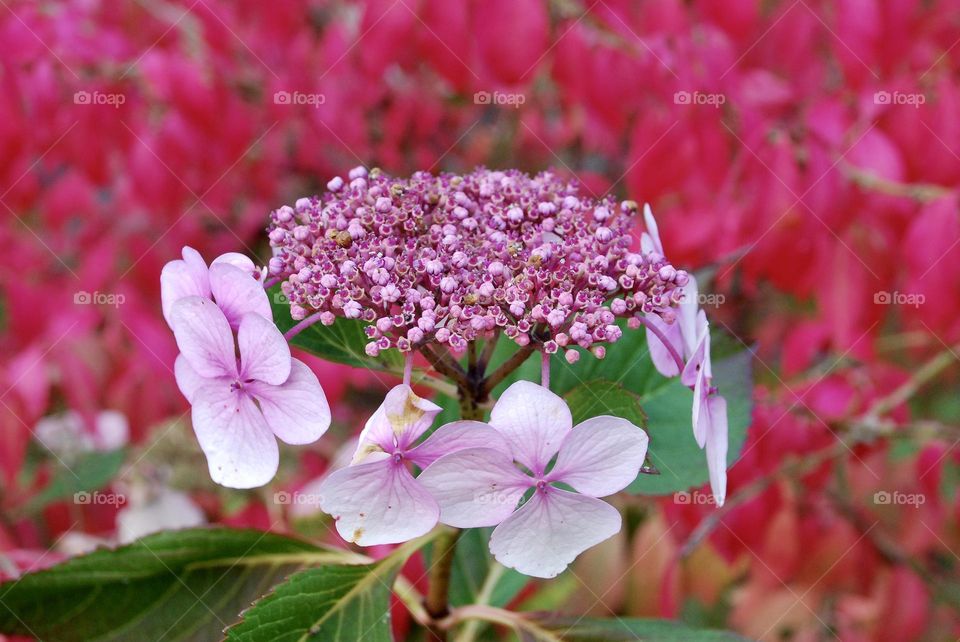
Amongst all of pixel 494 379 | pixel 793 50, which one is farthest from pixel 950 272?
pixel 494 379

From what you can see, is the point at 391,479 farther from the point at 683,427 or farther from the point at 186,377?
the point at 683,427

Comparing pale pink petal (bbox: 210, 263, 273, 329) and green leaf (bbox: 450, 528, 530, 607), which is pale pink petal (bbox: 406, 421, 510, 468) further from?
green leaf (bbox: 450, 528, 530, 607)

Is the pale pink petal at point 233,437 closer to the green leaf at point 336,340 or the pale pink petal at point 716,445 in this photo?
the green leaf at point 336,340

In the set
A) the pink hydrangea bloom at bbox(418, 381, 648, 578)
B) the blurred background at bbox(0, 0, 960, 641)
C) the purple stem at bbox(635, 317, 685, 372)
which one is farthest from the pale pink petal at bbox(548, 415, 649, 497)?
the blurred background at bbox(0, 0, 960, 641)

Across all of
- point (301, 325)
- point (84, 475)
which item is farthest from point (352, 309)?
point (84, 475)

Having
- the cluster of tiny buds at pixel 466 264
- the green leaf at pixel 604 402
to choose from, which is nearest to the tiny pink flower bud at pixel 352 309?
the cluster of tiny buds at pixel 466 264

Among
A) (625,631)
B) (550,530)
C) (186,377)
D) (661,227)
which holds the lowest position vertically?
(625,631)
